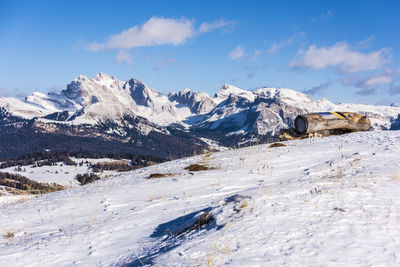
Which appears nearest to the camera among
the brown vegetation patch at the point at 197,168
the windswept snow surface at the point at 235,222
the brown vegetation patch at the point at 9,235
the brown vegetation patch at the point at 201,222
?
the windswept snow surface at the point at 235,222

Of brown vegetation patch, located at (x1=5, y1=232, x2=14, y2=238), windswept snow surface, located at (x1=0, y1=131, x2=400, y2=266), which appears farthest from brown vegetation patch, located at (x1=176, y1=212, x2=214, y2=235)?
brown vegetation patch, located at (x1=5, y1=232, x2=14, y2=238)

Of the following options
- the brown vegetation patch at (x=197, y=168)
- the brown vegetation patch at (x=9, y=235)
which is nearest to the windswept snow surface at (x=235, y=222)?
the brown vegetation patch at (x=9, y=235)

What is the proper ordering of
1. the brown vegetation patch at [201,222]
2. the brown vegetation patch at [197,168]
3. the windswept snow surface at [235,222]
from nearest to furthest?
the windswept snow surface at [235,222] < the brown vegetation patch at [201,222] < the brown vegetation patch at [197,168]

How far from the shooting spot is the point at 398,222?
6332 millimetres

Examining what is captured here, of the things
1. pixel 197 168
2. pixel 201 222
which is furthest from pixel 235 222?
pixel 197 168

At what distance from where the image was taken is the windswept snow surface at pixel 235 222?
560 cm

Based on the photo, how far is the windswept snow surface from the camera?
5598 millimetres

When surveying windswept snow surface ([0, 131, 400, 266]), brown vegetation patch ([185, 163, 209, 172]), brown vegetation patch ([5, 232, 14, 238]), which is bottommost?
brown vegetation patch ([5, 232, 14, 238])

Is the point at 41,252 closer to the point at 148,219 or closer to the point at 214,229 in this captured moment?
the point at 148,219

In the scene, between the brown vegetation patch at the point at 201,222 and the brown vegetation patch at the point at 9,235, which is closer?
the brown vegetation patch at the point at 201,222

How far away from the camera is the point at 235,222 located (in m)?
6.88

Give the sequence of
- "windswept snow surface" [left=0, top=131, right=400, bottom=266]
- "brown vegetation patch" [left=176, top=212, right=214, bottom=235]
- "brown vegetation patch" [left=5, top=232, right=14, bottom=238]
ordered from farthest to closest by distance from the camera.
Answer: "brown vegetation patch" [left=5, top=232, right=14, bottom=238], "brown vegetation patch" [left=176, top=212, right=214, bottom=235], "windswept snow surface" [left=0, top=131, right=400, bottom=266]

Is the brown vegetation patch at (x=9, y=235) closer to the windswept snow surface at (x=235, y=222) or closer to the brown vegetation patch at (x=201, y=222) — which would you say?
the windswept snow surface at (x=235, y=222)

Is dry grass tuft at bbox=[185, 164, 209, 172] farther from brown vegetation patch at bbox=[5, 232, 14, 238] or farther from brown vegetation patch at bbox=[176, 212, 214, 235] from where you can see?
brown vegetation patch at bbox=[5, 232, 14, 238]
